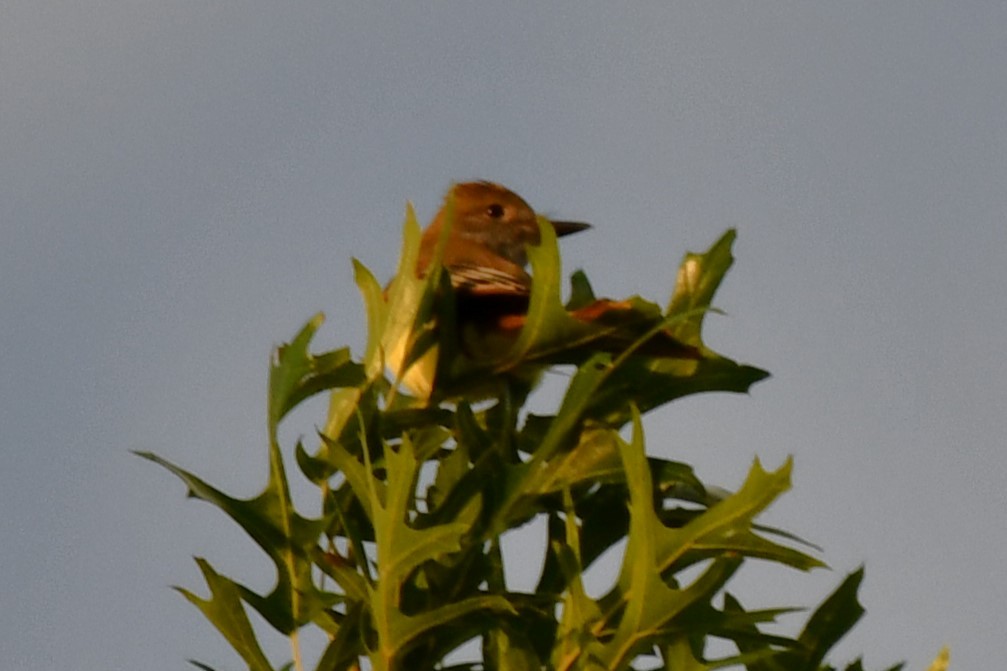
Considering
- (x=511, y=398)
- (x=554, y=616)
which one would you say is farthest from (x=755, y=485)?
(x=511, y=398)

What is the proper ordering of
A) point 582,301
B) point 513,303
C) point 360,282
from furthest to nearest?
1. point 582,301
2. point 513,303
3. point 360,282

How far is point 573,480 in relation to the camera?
12.5 ft

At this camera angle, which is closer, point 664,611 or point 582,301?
point 664,611

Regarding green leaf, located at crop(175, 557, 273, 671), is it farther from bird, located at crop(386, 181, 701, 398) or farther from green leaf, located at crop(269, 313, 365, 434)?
Result: bird, located at crop(386, 181, 701, 398)

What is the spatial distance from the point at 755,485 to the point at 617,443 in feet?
1.05

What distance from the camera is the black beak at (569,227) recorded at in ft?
20.3

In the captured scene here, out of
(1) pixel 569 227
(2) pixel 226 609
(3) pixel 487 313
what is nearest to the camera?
(2) pixel 226 609

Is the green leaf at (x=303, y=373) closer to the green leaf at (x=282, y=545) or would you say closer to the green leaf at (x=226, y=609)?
the green leaf at (x=282, y=545)

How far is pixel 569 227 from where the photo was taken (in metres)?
6.18

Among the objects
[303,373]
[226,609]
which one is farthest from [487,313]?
[226,609]

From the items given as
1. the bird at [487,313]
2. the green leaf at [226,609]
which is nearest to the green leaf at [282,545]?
the green leaf at [226,609]

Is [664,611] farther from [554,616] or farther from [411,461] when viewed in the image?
[411,461]

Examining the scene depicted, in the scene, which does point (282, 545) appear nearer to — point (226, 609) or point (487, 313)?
point (226, 609)

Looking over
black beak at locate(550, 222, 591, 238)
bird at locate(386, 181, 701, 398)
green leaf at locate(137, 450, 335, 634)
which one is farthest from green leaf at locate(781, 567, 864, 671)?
black beak at locate(550, 222, 591, 238)
